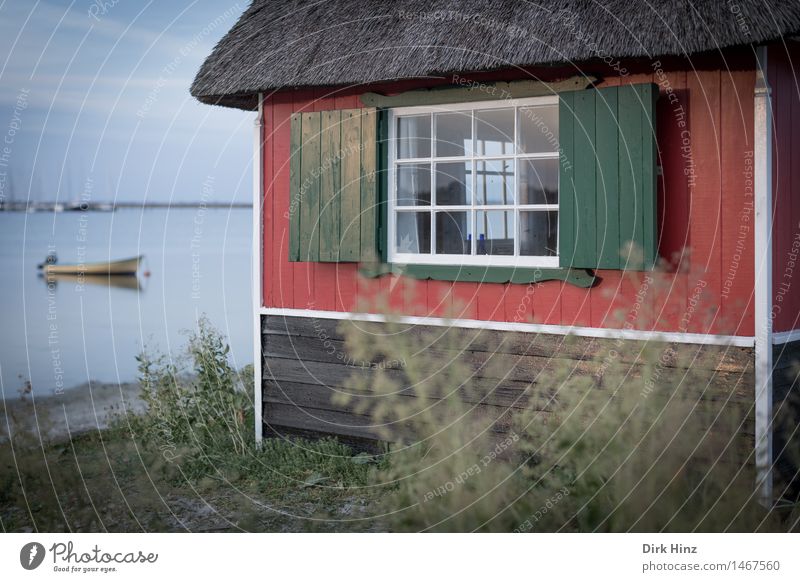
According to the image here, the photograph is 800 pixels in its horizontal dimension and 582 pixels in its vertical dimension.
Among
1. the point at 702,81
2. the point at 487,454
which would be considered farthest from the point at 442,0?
the point at 487,454

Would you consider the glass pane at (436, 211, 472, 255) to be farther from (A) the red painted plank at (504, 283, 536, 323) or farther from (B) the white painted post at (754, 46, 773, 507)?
(B) the white painted post at (754, 46, 773, 507)

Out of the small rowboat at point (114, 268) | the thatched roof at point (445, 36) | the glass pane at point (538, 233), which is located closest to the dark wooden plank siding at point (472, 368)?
the glass pane at point (538, 233)

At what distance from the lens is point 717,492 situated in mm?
4363

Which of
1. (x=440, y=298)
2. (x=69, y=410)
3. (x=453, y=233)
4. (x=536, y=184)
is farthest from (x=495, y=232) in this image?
(x=69, y=410)

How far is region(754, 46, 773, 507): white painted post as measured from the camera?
4602 millimetres

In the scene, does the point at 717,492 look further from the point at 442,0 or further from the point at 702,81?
the point at 442,0

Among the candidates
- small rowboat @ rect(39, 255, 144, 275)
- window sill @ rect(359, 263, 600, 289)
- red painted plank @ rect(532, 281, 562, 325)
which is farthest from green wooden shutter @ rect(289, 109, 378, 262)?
small rowboat @ rect(39, 255, 144, 275)

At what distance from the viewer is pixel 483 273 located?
18.0 feet

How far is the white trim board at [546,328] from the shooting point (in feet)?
15.7

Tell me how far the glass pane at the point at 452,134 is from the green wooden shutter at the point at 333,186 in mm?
414

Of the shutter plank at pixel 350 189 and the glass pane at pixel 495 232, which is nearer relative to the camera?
the glass pane at pixel 495 232

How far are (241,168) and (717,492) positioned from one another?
13.6ft
